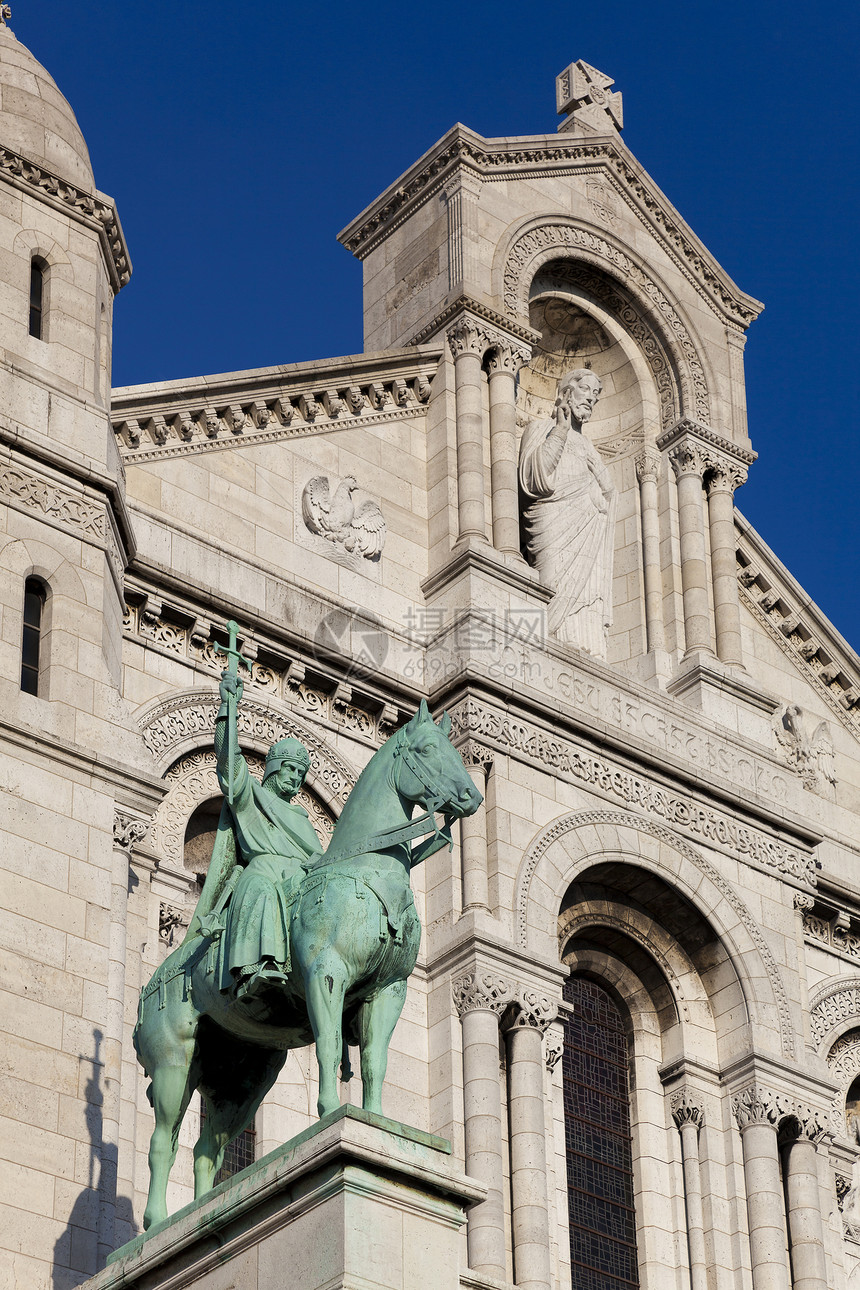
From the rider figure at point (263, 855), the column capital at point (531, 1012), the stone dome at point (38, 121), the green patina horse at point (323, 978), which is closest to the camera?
the green patina horse at point (323, 978)

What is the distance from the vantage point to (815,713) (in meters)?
34.3

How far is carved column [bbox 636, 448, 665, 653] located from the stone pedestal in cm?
1390

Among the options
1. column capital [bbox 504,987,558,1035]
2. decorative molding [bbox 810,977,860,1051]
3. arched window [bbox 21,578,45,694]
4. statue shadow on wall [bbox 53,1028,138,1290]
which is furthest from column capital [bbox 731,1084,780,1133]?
arched window [bbox 21,578,45,694]

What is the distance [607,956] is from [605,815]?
1.80 metres

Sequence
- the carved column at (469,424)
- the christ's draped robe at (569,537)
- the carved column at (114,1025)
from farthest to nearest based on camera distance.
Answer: the christ's draped robe at (569,537), the carved column at (469,424), the carved column at (114,1025)

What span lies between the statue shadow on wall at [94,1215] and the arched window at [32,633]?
3299 millimetres

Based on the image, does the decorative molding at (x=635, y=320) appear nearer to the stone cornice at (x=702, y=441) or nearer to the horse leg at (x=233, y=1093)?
the stone cornice at (x=702, y=441)

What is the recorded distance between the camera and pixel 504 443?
1219 inches

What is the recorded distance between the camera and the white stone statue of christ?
103 ft

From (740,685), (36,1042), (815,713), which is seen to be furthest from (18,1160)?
(815,713)

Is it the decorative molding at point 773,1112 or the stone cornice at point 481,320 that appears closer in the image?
the decorative molding at point 773,1112

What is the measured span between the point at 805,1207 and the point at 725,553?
818cm

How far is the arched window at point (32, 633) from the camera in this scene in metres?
23.9

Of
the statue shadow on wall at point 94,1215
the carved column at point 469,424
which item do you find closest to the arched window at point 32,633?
the statue shadow on wall at point 94,1215
